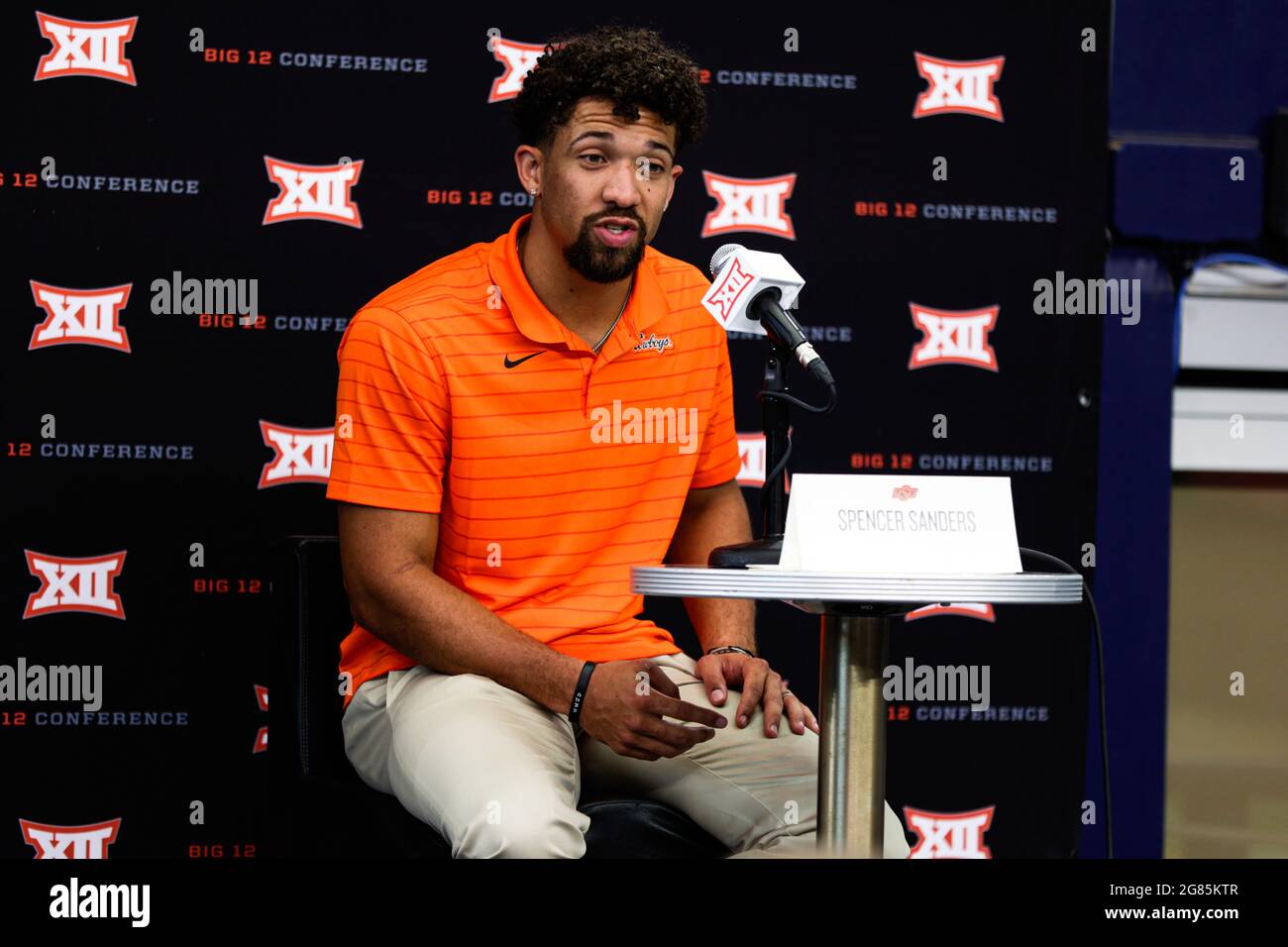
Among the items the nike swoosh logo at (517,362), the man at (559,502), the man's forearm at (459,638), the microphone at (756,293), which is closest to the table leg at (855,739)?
the man at (559,502)

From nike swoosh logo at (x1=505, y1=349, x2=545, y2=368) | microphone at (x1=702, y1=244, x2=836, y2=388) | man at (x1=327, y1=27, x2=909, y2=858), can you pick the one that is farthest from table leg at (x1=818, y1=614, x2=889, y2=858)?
nike swoosh logo at (x1=505, y1=349, x2=545, y2=368)

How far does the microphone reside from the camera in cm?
180

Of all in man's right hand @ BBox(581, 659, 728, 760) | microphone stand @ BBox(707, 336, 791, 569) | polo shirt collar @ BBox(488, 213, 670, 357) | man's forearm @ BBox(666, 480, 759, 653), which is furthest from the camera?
man's forearm @ BBox(666, 480, 759, 653)

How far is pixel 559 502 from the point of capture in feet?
7.31

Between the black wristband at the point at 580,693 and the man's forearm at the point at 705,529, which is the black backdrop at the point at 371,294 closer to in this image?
the man's forearm at the point at 705,529

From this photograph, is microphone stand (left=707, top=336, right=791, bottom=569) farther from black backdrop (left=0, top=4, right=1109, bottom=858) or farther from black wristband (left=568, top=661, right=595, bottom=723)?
black backdrop (left=0, top=4, right=1109, bottom=858)

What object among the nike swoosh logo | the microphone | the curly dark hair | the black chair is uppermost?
the curly dark hair

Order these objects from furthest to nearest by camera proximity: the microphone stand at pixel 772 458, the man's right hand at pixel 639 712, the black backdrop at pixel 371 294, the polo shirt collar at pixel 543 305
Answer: the black backdrop at pixel 371 294 < the polo shirt collar at pixel 543 305 < the man's right hand at pixel 639 712 < the microphone stand at pixel 772 458

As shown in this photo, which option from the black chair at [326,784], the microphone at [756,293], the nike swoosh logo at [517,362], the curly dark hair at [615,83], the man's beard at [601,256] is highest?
the curly dark hair at [615,83]

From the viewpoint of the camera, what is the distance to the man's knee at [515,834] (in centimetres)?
181

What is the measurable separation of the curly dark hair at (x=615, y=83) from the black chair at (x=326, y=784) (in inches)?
31.8

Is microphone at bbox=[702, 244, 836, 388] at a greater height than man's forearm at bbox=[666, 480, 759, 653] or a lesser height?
greater

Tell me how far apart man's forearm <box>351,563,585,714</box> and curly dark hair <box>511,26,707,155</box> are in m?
0.79
